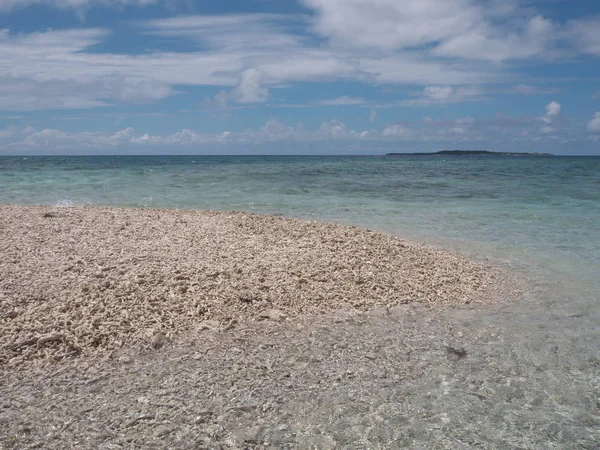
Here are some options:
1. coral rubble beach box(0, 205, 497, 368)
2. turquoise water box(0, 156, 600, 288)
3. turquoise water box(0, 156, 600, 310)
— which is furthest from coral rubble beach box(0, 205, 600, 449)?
turquoise water box(0, 156, 600, 288)

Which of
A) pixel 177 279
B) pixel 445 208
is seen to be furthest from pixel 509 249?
pixel 177 279

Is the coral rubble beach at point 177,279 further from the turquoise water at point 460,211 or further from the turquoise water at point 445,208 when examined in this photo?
the turquoise water at point 445,208

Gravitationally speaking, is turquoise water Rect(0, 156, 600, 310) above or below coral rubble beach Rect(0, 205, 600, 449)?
above

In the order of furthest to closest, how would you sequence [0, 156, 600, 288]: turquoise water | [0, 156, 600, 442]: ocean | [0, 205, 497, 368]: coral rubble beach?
1. [0, 156, 600, 288]: turquoise water
2. [0, 205, 497, 368]: coral rubble beach
3. [0, 156, 600, 442]: ocean

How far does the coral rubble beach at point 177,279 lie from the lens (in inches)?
217

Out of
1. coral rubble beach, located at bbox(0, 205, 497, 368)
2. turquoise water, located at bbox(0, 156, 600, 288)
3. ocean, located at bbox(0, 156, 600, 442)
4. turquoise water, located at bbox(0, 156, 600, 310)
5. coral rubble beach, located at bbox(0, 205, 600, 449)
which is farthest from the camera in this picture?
turquoise water, located at bbox(0, 156, 600, 288)

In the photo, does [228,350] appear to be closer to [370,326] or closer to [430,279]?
[370,326]

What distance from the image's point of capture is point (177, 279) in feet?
22.4

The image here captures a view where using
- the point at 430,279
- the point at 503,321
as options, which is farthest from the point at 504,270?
the point at 503,321

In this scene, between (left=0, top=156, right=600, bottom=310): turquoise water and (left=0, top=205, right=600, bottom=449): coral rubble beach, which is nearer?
(left=0, top=205, right=600, bottom=449): coral rubble beach

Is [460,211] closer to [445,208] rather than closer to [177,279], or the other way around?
[445,208]

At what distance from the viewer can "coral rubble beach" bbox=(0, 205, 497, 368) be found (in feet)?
18.1

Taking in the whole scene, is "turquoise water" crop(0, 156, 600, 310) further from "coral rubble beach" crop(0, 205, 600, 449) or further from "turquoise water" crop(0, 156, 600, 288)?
"coral rubble beach" crop(0, 205, 600, 449)

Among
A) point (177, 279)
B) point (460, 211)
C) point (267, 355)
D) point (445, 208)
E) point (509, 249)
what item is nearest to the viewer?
point (267, 355)
